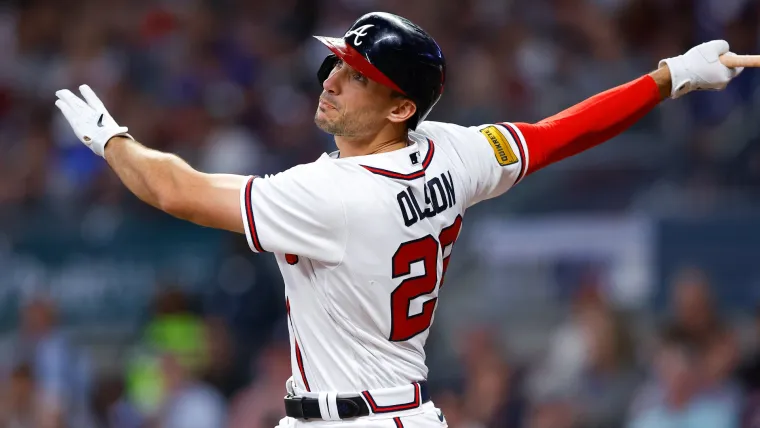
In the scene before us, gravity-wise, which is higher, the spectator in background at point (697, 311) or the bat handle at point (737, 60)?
the bat handle at point (737, 60)

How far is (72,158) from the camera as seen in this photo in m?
10.4

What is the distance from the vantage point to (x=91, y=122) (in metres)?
3.73

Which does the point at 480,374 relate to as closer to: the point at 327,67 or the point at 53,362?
the point at 53,362

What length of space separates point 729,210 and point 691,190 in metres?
0.30

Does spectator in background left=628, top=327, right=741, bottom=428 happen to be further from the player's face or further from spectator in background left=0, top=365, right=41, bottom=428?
spectator in background left=0, top=365, right=41, bottom=428

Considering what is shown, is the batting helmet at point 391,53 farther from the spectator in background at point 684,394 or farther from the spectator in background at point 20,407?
the spectator in background at point 20,407

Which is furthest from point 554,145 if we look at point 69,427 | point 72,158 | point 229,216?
point 72,158

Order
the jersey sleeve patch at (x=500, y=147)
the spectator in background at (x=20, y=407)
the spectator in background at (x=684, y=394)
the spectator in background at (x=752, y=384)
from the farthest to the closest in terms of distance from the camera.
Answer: the spectator in background at (x=20, y=407) → the spectator in background at (x=684, y=394) → the spectator in background at (x=752, y=384) → the jersey sleeve patch at (x=500, y=147)

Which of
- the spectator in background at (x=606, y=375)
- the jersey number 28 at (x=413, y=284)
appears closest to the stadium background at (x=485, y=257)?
the spectator in background at (x=606, y=375)

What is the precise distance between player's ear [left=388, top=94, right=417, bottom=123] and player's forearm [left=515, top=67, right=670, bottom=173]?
505mm

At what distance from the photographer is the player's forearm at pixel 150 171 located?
3.50 meters

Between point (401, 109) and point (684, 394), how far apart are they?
147 inches

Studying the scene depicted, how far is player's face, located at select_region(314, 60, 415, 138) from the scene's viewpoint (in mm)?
3729

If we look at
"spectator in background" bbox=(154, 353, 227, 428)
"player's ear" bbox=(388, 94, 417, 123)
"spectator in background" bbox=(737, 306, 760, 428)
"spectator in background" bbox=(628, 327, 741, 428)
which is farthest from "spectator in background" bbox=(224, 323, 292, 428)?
"player's ear" bbox=(388, 94, 417, 123)
